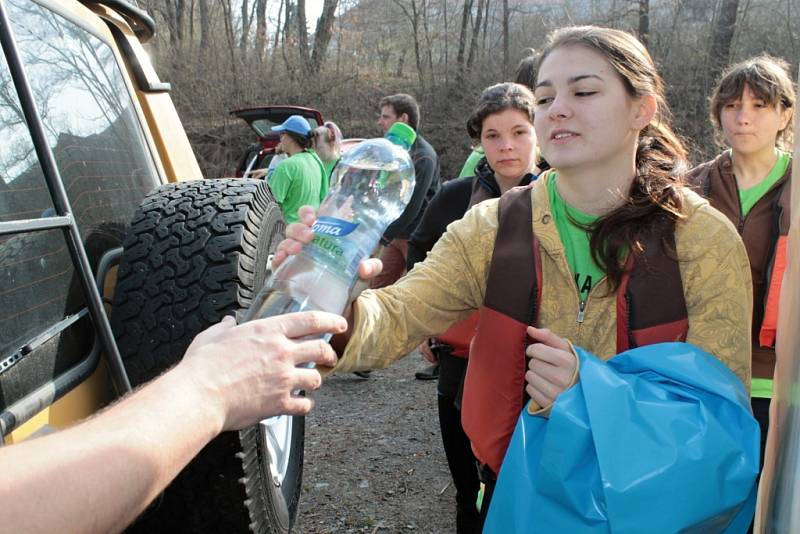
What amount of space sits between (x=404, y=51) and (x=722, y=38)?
9.18 metres

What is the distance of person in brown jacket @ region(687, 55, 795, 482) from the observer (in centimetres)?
281

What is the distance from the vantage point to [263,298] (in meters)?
1.63

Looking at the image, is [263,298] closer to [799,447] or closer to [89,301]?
[89,301]

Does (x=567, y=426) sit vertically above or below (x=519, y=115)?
below

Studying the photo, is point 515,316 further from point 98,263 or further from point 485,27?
point 485,27

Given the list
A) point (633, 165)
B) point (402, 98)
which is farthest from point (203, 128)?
point (633, 165)

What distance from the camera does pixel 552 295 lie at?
74.0 inches

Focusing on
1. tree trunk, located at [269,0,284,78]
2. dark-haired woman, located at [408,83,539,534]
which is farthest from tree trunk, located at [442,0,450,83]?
dark-haired woman, located at [408,83,539,534]

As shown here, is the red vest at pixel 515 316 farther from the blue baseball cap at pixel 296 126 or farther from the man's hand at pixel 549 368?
the blue baseball cap at pixel 296 126

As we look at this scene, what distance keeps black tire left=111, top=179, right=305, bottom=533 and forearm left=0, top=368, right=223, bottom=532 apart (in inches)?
33.6

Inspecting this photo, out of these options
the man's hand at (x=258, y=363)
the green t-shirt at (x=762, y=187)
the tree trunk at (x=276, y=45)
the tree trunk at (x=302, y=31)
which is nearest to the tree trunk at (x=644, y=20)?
the tree trunk at (x=302, y=31)

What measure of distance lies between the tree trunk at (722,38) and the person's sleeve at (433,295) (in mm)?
17699

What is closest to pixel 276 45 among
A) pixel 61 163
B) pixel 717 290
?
pixel 61 163

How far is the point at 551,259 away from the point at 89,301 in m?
1.28
